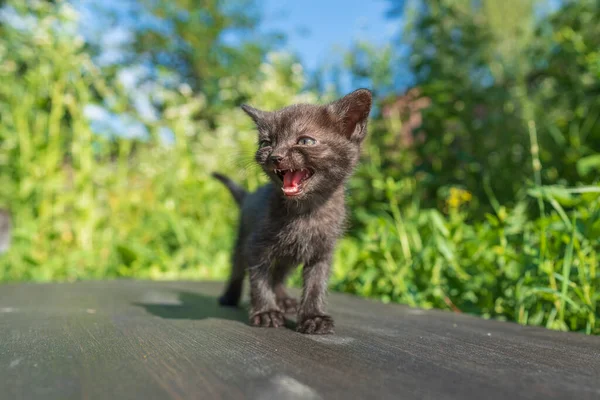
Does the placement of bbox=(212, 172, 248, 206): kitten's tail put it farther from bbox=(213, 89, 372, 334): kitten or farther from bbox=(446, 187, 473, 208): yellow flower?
bbox=(446, 187, 473, 208): yellow flower

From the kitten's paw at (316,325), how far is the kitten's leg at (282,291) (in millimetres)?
466

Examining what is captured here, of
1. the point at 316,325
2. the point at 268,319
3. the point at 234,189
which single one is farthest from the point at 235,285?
the point at 316,325

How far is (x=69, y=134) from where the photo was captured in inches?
213

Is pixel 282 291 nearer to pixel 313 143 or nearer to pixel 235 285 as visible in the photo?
pixel 235 285

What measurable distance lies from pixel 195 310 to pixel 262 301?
528 millimetres

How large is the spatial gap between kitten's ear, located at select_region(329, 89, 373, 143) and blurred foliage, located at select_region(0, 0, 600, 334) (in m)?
0.85

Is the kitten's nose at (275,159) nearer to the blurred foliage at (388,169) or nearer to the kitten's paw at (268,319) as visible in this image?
the kitten's paw at (268,319)

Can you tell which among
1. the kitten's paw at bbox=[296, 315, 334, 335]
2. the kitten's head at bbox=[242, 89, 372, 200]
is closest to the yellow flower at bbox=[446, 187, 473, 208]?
the kitten's head at bbox=[242, 89, 372, 200]

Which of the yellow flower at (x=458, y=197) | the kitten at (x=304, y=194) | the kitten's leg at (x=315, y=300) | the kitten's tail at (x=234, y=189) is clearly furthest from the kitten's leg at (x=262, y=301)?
the yellow flower at (x=458, y=197)

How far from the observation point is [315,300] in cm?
198

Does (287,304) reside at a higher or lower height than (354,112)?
lower

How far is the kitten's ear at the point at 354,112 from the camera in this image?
6.52ft

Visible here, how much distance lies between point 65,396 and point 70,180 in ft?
18.5

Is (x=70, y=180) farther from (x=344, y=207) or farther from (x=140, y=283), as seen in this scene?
(x=344, y=207)
